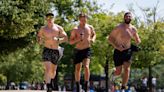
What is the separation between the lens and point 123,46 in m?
11.7

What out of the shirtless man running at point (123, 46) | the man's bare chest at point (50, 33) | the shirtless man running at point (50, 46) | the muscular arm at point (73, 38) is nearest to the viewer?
the shirtless man running at point (123, 46)

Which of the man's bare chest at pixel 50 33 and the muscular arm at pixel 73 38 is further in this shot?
the man's bare chest at pixel 50 33

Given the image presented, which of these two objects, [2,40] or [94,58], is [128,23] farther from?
[94,58]

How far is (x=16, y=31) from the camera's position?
2417cm

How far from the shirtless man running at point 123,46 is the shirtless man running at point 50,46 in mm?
1387

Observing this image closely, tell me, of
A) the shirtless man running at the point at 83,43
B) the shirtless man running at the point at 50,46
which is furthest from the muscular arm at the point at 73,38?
the shirtless man running at the point at 50,46

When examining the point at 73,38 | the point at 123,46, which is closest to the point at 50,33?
the point at 73,38

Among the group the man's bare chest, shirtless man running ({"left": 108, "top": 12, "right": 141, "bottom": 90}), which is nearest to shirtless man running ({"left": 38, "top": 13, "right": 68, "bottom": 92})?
the man's bare chest

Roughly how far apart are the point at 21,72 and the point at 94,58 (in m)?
35.9

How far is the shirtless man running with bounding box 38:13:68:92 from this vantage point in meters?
11.8

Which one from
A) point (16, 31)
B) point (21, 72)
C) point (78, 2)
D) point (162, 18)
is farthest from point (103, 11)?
point (21, 72)

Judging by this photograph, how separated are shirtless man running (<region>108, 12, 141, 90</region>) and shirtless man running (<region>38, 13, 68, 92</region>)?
54.6 inches

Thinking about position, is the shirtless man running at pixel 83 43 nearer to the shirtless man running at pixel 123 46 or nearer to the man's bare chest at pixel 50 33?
the man's bare chest at pixel 50 33

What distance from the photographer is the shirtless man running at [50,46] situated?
38.8 feet
